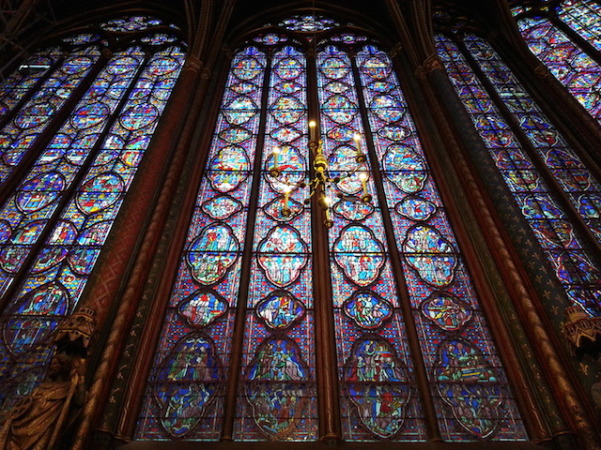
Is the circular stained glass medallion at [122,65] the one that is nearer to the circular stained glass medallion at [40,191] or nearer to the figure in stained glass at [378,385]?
the circular stained glass medallion at [40,191]

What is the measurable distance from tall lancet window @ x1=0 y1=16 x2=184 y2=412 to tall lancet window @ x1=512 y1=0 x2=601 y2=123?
8.08 meters

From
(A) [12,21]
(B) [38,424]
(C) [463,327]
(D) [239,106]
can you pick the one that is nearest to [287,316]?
(C) [463,327]

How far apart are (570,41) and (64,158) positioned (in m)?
10.8

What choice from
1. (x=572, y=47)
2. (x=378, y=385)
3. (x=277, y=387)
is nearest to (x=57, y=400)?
(x=277, y=387)

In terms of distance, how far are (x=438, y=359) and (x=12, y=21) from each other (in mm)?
9587

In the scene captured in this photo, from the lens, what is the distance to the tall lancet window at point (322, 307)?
5301mm

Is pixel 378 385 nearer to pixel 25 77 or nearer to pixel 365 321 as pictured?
pixel 365 321

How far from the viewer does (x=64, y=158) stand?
28.4 feet

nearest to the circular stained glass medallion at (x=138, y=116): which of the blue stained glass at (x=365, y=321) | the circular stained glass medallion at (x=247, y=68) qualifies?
the circular stained glass medallion at (x=247, y=68)

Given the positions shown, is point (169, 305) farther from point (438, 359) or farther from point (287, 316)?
point (438, 359)

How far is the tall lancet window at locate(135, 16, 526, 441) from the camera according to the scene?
5.30 m

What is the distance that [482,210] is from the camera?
705 centimetres

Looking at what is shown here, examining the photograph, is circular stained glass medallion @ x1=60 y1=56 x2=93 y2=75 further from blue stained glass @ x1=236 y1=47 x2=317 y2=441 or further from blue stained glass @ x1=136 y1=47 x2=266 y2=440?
blue stained glass @ x1=236 y1=47 x2=317 y2=441

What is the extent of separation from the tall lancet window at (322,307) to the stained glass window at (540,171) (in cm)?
131
